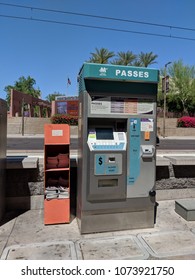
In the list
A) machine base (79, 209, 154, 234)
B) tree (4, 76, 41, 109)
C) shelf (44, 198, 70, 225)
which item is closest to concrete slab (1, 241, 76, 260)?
machine base (79, 209, 154, 234)

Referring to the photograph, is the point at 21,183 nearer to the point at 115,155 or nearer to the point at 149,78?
the point at 115,155

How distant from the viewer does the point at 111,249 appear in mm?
3283

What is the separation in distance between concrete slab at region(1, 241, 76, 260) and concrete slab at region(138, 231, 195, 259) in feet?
3.26

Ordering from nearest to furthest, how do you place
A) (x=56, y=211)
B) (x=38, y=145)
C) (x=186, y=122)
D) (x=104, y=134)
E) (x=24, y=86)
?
1. (x=104, y=134)
2. (x=56, y=211)
3. (x=38, y=145)
4. (x=186, y=122)
5. (x=24, y=86)

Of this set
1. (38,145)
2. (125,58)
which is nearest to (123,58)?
(125,58)

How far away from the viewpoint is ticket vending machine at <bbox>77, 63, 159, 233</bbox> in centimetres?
372

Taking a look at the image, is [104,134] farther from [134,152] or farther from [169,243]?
[169,243]

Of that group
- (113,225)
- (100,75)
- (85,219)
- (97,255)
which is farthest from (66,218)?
(100,75)

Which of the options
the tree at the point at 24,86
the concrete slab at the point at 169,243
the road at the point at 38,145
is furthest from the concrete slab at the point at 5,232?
the tree at the point at 24,86

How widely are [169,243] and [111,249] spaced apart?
0.80 metres

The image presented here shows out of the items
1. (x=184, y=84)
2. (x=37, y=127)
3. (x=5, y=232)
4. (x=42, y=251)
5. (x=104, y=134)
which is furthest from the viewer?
(x=184, y=84)

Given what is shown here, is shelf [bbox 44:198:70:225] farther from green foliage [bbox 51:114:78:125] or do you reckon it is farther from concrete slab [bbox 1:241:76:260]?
green foliage [bbox 51:114:78:125]

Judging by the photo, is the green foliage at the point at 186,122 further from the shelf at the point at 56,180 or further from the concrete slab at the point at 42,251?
the concrete slab at the point at 42,251

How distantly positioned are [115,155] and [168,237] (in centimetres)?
136
